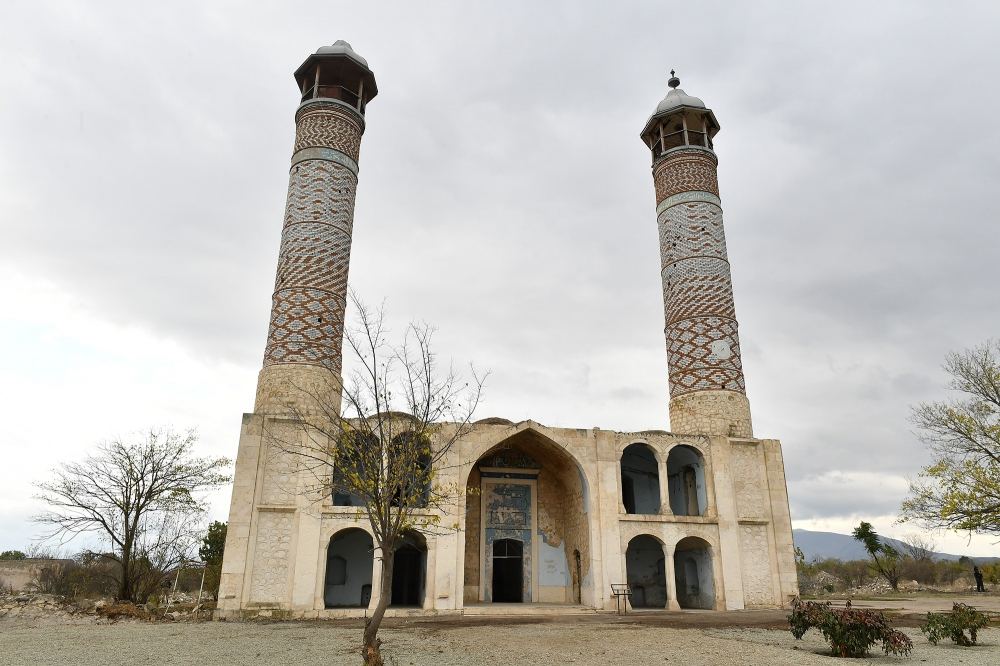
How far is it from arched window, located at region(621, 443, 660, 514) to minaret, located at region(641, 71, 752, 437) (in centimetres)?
165

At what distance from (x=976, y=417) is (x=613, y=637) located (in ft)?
37.5

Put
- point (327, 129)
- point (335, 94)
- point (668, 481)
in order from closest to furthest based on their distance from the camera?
point (327, 129)
point (668, 481)
point (335, 94)

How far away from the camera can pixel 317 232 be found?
A: 17.7 metres

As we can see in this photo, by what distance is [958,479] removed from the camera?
14086 millimetres

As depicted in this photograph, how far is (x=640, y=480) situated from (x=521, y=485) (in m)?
3.78

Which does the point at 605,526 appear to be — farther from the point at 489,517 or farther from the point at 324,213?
the point at 324,213

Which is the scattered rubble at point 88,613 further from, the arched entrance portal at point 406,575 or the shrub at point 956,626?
the shrub at point 956,626

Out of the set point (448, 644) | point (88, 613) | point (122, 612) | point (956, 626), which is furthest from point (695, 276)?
point (88, 613)

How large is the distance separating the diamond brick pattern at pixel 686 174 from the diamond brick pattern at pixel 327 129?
9836mm

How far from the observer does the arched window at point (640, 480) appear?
1947 cm

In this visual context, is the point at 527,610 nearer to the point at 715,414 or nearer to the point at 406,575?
the point at 406,575

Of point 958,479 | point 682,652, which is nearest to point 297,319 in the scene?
point 682,652

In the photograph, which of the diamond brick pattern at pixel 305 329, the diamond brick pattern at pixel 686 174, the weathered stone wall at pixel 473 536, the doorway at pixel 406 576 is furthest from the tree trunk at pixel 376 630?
the diamond brick pattern at pixel 686 174

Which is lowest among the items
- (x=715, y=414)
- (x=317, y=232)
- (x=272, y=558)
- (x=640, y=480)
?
(x=272, y=558)
